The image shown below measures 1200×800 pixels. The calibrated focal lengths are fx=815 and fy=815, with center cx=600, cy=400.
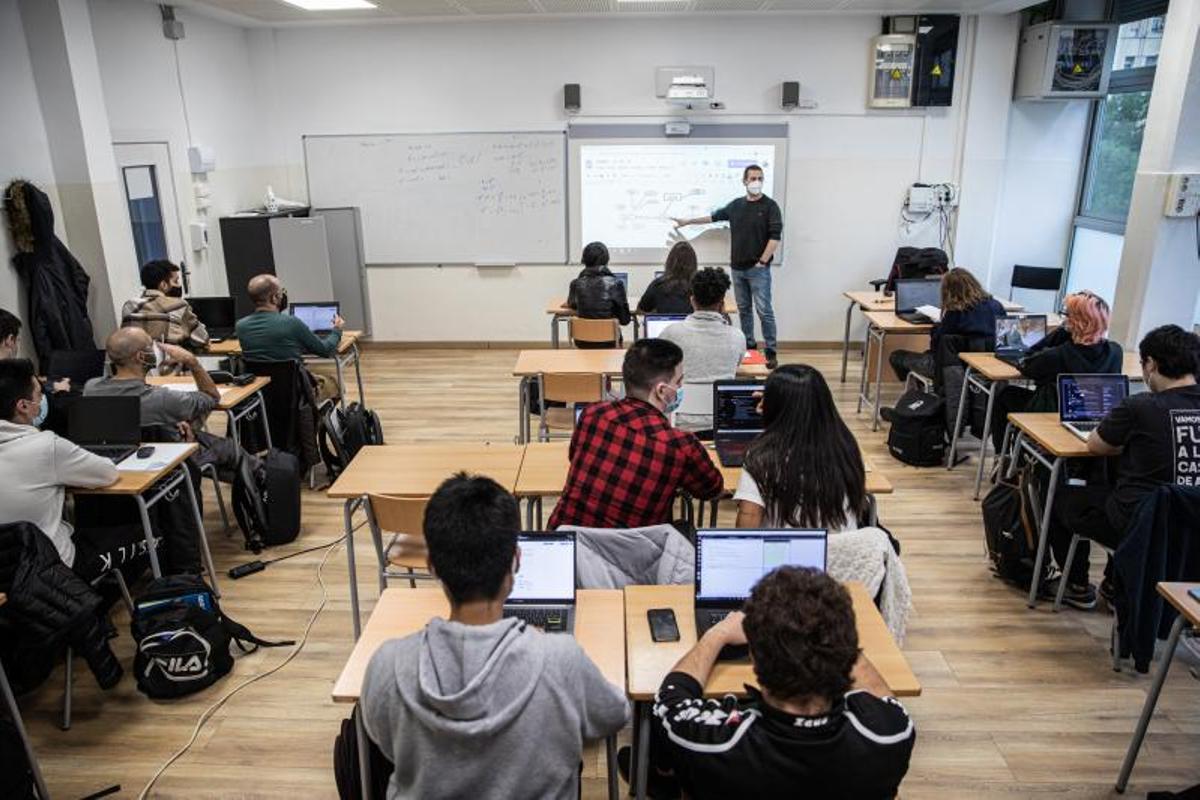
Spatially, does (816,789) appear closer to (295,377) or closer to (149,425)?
(149,425)

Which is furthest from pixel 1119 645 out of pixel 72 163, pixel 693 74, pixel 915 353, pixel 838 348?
pixel 72 163

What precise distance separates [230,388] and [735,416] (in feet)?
9.62

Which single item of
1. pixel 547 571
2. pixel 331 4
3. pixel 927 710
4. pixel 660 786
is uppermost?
pixel 331 4

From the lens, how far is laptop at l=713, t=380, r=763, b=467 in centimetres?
346

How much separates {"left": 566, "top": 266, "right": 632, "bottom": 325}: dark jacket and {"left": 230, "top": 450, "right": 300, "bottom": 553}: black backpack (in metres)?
2.40

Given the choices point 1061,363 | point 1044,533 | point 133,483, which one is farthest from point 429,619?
point 1061,363

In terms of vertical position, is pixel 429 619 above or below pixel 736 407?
below

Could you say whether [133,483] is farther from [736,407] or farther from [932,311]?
[932,311]

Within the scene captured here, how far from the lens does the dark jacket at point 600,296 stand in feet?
19.3

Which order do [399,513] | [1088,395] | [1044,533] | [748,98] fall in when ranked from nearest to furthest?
[399,513]
[1044,533]
[1088,395]
[748,98]

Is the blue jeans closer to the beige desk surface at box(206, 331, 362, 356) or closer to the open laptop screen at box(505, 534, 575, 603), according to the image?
the beige desk surface at box(206, 331, 362, 356)

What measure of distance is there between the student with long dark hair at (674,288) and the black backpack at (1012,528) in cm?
254

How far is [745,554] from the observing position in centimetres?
227

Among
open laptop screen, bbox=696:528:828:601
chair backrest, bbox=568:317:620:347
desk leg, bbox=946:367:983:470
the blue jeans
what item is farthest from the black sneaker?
the blue jeans
